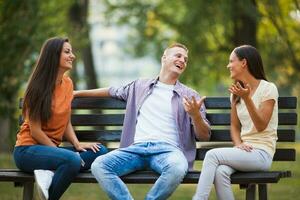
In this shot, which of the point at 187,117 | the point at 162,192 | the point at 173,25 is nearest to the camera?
the point at 162,192

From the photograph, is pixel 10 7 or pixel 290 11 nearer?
pixel 10 7

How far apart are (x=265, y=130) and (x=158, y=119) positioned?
937 millimetres

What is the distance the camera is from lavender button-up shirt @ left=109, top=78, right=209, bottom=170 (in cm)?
670

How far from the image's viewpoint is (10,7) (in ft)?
44.7

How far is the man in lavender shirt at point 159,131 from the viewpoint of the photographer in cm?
620

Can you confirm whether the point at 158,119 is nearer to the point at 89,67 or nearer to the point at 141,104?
the point at 141,104

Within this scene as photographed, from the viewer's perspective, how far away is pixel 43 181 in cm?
628

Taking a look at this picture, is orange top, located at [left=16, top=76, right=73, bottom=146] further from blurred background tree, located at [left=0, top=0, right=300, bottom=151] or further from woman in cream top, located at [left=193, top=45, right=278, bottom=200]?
blurred background tree, located at [left=0, top=0, right=300, bottom=151]

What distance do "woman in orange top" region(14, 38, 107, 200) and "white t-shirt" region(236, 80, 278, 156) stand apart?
1.30 m

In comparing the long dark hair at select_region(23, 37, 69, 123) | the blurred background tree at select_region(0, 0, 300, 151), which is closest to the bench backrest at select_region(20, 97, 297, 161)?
the long dark hair at select_region(23, 37, 69, 123)

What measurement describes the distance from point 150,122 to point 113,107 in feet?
1.87

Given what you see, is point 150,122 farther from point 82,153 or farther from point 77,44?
point 77,44

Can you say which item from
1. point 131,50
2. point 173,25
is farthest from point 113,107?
point 131,50

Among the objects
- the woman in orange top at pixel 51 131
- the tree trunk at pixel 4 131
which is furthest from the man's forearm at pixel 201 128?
the tree trunk at pixel 4 131
